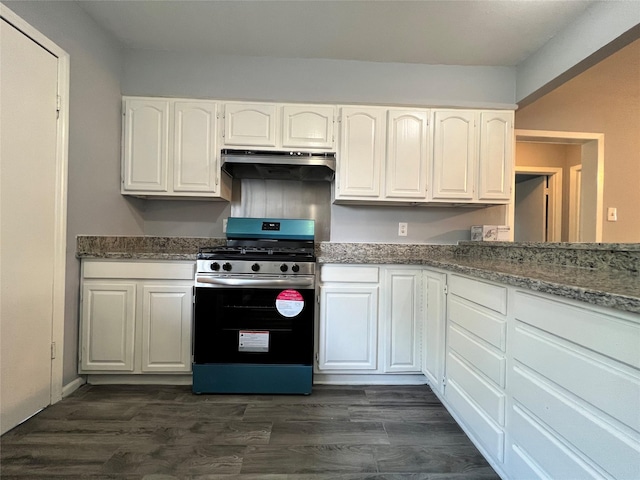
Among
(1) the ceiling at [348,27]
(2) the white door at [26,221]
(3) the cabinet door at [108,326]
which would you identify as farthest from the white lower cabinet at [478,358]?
(2) the white door at [26,221]

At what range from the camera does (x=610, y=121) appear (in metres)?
2.94

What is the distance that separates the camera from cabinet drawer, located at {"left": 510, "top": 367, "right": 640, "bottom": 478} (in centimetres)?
74

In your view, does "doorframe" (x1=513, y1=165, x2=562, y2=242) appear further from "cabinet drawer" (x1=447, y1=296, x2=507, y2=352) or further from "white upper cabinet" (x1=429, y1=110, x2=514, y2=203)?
"cabinet drawer" (x1=447, y1=296, x2=507, y2=352)

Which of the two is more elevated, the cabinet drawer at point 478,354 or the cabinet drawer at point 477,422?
the cabinet drawer at point 478,354

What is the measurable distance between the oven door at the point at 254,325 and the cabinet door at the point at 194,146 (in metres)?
0.90

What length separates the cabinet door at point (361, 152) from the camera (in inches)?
94.7

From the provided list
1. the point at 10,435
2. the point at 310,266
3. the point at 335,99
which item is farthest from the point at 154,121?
the point at 10,435

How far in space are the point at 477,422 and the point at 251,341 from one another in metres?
1.33

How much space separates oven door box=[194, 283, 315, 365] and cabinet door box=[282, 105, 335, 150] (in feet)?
3.74

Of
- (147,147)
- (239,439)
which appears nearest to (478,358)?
(239,439)

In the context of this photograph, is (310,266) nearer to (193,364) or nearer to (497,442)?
(193,364)

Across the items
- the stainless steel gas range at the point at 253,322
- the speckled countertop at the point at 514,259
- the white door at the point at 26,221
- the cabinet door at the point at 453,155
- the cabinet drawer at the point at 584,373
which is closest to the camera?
the cabinet drawer at the point at 584,373

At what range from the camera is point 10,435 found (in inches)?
60.3

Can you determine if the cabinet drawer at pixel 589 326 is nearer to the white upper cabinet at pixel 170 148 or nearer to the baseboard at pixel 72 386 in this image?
the white upper cabinet at pixel 170 148
